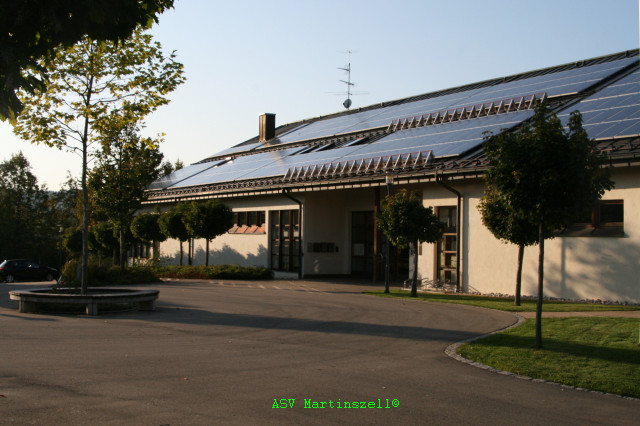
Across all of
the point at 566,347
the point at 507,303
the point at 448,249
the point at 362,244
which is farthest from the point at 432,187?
the point at 566,347

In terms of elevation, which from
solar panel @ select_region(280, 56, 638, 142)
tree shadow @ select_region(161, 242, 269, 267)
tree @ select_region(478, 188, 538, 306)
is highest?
solar panel @ select_region(280, 56, 638, 142)

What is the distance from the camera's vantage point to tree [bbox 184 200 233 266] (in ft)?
99.7

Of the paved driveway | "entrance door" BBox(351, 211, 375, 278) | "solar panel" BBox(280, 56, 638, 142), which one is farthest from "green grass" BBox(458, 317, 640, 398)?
"entrance door" BBox(351, 211, 375, 278)

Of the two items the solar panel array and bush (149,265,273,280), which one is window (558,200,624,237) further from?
bush (149,265,273,280)

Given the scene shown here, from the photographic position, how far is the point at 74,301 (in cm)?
1505

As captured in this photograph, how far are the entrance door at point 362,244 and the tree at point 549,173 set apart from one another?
1915 cm

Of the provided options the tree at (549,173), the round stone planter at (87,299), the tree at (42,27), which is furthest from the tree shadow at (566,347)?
the round stone planter at (87,299)

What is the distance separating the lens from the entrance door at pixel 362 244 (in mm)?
29750

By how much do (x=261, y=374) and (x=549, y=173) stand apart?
5187 mm

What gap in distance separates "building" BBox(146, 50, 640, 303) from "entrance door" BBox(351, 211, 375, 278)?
55 mm

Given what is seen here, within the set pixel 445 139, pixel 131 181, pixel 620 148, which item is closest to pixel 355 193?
pixel 445 139

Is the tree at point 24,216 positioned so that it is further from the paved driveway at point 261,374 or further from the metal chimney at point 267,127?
the paved driveway at point 261,374

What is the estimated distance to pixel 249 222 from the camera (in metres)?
33.7

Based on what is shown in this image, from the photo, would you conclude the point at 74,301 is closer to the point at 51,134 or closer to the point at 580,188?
the point at 51,134
